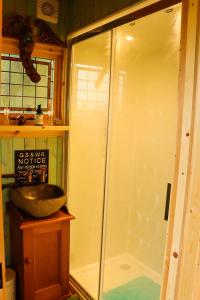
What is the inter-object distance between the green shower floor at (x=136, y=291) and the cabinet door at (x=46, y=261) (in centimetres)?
48

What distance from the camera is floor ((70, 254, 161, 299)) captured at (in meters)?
2.70

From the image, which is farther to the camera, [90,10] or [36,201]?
[90,10]

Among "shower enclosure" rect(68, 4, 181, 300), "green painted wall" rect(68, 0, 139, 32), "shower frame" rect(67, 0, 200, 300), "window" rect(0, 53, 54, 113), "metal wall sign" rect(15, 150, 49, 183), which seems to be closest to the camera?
"shower frame" rect(67, 0, 200, 300)

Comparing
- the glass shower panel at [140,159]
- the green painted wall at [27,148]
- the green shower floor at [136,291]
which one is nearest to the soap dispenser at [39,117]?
the green painted wall at [27,148]

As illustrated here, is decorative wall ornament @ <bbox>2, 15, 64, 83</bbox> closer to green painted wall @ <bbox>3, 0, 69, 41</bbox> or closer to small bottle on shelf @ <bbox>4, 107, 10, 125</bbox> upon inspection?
green painted wall @ <bbox>3, 0, 69, 41</bbox>

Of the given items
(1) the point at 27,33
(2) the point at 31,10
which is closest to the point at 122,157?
(1) the point at 27,33

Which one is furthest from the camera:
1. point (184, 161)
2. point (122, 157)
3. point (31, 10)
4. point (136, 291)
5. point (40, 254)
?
point (122, 157)

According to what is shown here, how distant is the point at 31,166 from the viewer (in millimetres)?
2578

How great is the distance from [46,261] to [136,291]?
979 mm

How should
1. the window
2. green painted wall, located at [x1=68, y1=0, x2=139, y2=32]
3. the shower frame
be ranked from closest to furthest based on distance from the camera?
1. the shower frame
2. green painted wall, located at [x1=68, y1=0, x2=139, y2=32]
3. the window

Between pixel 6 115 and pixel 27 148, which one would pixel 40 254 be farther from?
pixel 6 115

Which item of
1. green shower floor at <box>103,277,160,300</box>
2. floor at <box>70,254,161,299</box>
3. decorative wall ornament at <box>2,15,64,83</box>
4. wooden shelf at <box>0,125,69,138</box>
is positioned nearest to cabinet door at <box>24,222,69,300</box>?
floor at <box>70,254,161,299</box>

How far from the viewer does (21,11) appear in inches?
93.4

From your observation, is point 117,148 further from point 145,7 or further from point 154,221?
point 145,7
